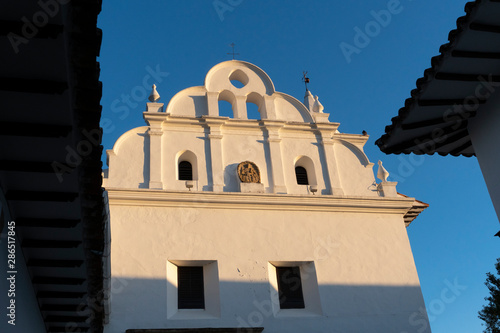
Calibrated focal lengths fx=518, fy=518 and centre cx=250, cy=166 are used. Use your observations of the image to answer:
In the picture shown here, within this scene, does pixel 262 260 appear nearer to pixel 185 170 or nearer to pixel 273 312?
pixel 273 312

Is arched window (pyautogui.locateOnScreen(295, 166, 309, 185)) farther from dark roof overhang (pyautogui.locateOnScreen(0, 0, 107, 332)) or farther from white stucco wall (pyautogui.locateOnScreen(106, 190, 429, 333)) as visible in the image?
dark roof overhang (pyautogui.locateOnScreen(0, 0, 107, 332))

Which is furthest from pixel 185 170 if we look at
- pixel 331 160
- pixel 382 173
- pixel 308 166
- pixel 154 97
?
pixel 382 173

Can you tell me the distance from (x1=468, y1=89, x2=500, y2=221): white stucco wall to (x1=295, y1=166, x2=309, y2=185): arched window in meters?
7.23

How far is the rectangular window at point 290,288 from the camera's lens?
459 inches

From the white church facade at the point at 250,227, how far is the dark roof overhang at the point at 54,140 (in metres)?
5.26

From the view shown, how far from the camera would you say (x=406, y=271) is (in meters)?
12.4

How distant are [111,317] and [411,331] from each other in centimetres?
655

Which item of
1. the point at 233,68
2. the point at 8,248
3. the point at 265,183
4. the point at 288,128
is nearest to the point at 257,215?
the point at 265,183

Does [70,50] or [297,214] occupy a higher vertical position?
[297,214]

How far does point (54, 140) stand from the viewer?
3.73 meters

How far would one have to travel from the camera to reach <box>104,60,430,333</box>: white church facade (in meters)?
11.0

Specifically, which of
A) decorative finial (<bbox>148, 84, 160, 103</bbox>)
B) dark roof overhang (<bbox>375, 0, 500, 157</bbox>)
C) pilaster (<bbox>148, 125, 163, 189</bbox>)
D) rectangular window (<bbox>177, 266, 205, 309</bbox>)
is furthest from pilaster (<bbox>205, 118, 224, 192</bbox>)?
dark roof overhang (<bbox>375, 0, 500, 157</bbox>)

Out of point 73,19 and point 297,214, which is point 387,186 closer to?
point 297,214

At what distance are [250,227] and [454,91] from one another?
7.18 meters
